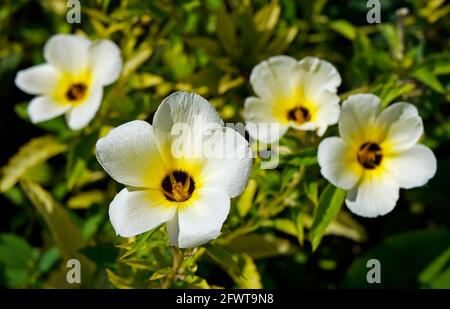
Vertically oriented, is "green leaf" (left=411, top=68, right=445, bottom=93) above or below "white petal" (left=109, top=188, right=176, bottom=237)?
above

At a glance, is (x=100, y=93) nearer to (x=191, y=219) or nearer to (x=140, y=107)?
(x=140, y=107)

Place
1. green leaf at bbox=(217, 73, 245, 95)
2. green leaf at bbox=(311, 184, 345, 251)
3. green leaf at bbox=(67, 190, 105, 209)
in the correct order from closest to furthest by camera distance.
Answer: green leaf at bbox=(311, 184, 345, 251) < green leaf at bbox=(217, 73, 245, 95) < green leaf at bbox=(67, 190, 105, 209)

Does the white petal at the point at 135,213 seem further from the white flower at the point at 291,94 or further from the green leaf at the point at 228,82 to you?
the green leaf at the point at 228,82

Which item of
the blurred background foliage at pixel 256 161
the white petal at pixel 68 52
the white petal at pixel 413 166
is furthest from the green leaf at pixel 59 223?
the white petal at pixel 413 166

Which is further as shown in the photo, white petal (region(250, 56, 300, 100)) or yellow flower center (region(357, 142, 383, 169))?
white petal (region(250, 56, 300, 100))

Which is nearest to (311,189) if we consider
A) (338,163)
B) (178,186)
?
(338,163)

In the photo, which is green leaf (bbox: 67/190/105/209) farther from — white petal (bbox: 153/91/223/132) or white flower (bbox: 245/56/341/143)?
white petal (bbox: 153/91/223/132)

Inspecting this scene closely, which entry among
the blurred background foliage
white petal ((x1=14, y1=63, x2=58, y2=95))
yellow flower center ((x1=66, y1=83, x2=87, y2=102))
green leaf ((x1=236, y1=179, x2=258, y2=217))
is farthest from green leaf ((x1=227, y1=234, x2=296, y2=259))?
white petal ((x1=14, y1=63, x2=58, y2=95))

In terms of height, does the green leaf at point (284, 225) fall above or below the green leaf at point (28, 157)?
below
